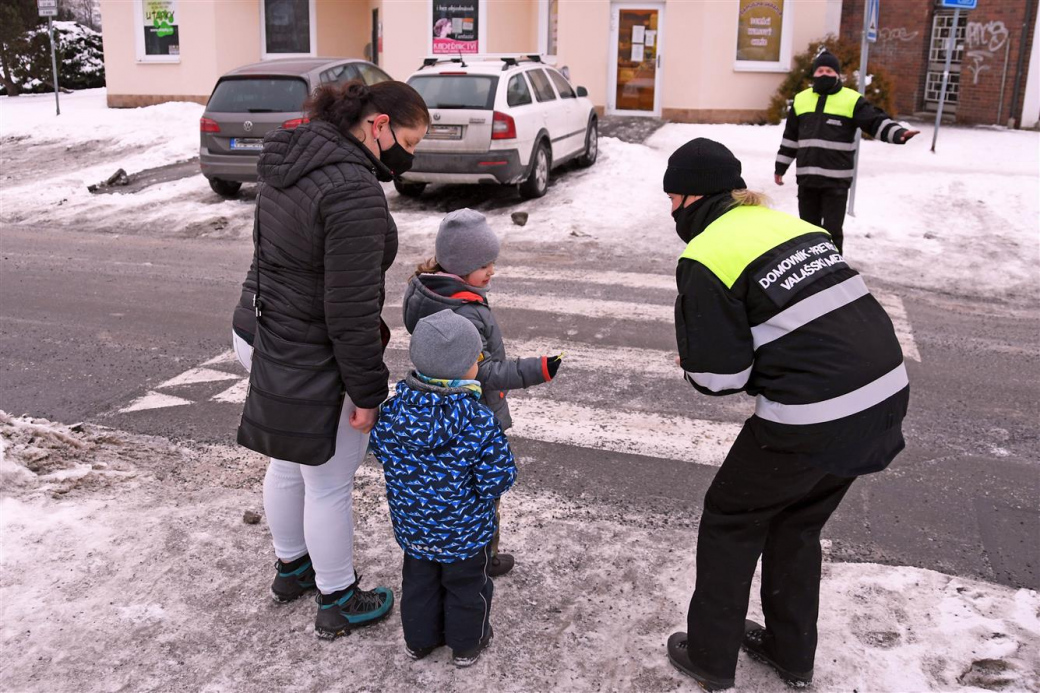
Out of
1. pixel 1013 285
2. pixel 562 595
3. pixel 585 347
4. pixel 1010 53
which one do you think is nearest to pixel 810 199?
pixel 1013 285

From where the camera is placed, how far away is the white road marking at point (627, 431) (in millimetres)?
5398

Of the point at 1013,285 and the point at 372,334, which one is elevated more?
the point at 372,334

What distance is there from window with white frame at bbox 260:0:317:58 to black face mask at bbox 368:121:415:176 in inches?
808

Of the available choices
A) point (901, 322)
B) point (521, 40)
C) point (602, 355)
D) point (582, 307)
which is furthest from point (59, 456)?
point (521, 40)

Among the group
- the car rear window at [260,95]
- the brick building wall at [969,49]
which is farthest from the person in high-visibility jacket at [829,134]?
the brick building wall at [969,49]

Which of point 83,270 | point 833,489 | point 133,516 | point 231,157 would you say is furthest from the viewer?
point 231,157

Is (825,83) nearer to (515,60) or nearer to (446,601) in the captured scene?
(515,60)

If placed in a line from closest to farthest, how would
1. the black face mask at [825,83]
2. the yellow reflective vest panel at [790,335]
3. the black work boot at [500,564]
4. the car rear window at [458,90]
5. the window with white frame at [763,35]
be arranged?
the yellow reflective vest panel at [790,335] < the black work boot at [500,564] < the black face mask at [825,83] < the car rear window at [458,90] < the window with white frame at [763,35]

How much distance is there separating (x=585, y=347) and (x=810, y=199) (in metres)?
3.21

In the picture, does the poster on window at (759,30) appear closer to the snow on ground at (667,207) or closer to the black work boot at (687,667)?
the snow on ground at (667,207)

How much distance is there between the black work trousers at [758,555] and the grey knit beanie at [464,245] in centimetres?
112

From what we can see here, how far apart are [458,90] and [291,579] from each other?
32.2 feet

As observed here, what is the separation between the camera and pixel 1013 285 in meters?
9.49

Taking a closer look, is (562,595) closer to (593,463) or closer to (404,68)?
(593,463)
